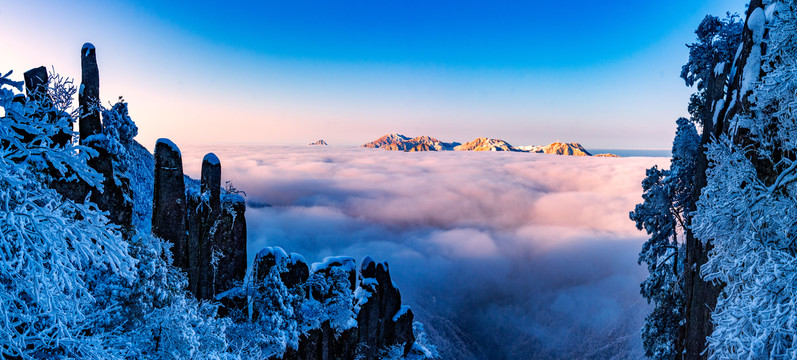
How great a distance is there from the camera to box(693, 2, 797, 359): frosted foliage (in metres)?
6.21

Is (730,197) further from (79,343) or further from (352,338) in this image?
(352,338)

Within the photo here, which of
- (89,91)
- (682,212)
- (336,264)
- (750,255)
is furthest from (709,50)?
(89,91)

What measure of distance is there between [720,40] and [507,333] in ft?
475

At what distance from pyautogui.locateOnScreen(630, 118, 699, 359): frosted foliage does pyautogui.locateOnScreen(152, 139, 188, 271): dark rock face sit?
62.6ft

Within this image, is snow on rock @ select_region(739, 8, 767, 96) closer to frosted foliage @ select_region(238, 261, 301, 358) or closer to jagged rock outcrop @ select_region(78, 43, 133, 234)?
frosted foliage @ select_region(238, 261, 301, 358)

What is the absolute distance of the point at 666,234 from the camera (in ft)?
52.3

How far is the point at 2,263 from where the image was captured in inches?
162

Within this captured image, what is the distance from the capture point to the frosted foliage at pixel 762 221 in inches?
245

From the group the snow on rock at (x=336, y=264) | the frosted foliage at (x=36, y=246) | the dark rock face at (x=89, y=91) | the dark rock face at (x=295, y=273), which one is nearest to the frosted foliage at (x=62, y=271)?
the frosted foliage at (x=36, y=246)

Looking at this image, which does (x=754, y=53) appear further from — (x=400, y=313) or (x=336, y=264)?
(x=400, y=313)

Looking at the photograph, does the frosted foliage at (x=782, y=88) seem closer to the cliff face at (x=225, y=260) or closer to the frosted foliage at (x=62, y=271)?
the frosted foliage at (x=62, y=271)

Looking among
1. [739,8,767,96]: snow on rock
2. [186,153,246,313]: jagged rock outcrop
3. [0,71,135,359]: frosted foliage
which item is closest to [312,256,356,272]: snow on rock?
[186,153,246,313]: jagged rock outcrop

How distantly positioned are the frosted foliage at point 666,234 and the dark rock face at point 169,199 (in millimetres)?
19071

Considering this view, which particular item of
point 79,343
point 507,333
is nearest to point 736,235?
point 79,343
